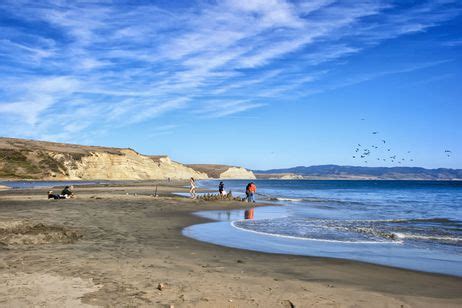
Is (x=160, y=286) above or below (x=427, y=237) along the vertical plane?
above

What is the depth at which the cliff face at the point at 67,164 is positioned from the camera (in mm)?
112750

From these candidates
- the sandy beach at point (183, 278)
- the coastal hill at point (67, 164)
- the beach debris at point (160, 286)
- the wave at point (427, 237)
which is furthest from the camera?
the coastal hill at point (67, 164)

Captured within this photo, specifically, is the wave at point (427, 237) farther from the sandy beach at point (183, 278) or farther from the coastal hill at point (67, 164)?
the coastal hill at point (67, 164)

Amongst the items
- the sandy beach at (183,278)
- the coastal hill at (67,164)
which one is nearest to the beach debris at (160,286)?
the sandy beach at (183,278)

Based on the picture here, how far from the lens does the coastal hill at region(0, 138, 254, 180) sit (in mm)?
112694

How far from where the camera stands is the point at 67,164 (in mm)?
122500

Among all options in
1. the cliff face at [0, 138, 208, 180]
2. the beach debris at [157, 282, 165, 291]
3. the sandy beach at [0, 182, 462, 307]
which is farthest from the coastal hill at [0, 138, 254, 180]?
the beach debris at [157, 282, 165, 291]

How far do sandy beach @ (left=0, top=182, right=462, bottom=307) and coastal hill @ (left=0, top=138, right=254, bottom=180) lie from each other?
108 metres

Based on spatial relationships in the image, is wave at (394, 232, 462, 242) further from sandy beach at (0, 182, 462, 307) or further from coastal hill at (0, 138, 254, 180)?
coastal hill at (0, 138, 254, 180)

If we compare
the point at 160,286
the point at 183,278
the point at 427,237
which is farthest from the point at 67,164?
the point at 160,286

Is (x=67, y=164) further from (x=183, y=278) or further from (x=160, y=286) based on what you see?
(x=160, y=286)

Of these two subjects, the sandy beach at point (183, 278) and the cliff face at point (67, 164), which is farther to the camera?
the cliff face at point (67, 164)

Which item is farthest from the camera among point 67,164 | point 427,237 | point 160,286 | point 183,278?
point 67,164

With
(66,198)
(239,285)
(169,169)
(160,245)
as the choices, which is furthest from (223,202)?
(169,169)
